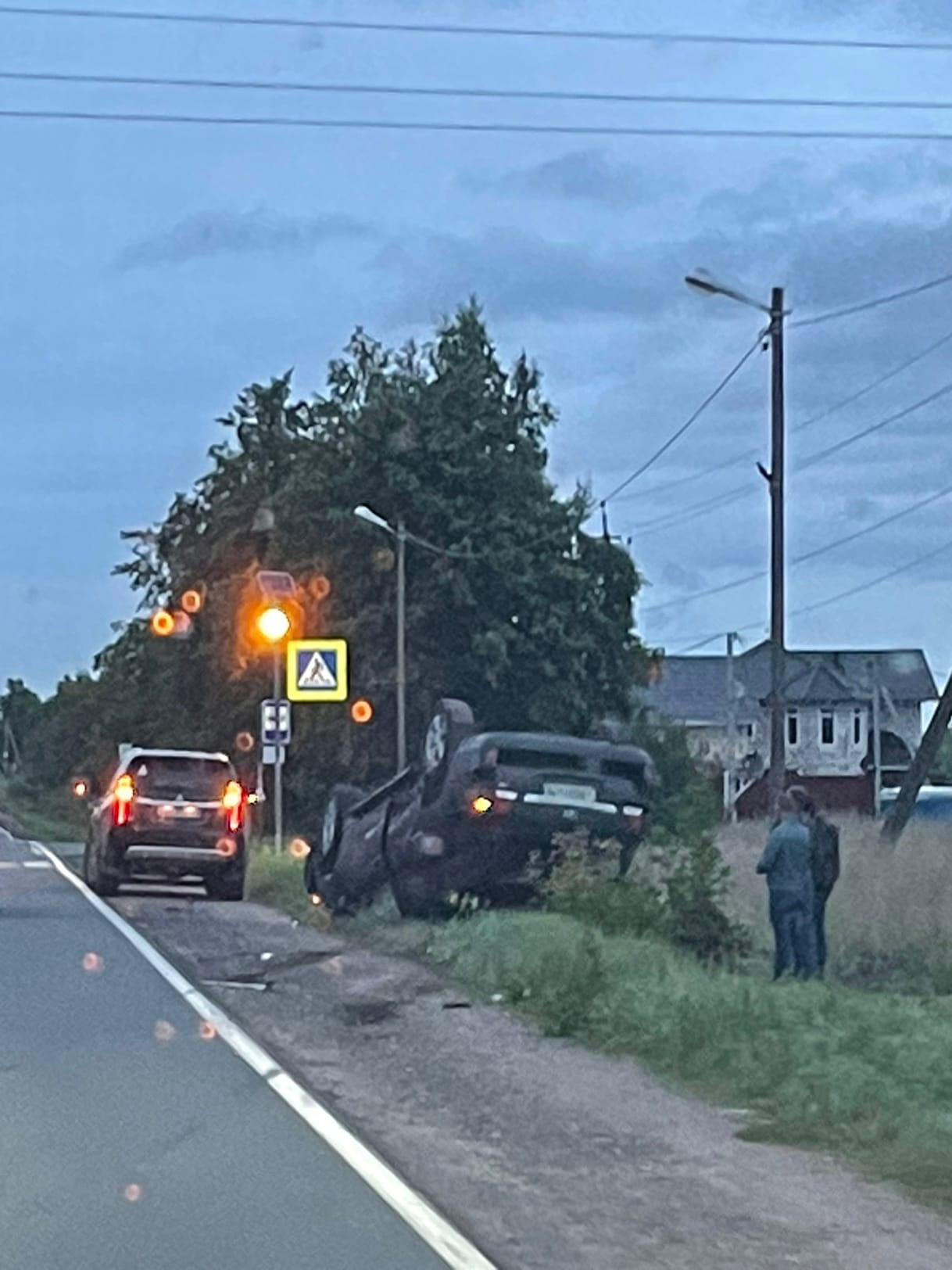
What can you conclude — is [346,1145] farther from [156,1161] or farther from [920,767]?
[920,767]

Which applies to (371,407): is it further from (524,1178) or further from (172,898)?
(524,1178)

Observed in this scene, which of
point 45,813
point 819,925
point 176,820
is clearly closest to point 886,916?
point 819,925

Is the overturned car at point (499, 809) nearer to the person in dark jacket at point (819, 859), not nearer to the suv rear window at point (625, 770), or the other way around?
the suv rear window at point (625, 770)

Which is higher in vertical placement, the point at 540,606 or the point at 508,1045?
the point at 540,606

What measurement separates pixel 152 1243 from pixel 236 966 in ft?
42.0

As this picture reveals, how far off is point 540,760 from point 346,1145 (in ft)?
42.4

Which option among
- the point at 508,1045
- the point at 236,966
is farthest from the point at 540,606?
the point at 508,1045

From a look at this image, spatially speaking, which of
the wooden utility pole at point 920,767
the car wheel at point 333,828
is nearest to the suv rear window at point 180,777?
the car wheel at point 333,828

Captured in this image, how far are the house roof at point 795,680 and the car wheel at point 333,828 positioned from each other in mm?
84505

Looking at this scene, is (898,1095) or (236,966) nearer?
(898,1095)

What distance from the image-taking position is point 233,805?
32.0 m

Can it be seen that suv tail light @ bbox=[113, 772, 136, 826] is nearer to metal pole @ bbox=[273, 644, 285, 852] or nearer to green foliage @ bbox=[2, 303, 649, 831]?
metal pole @ bbox=[273, 644, 285, 852]

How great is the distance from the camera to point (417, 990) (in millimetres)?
20047

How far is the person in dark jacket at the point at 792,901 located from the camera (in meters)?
20.3
